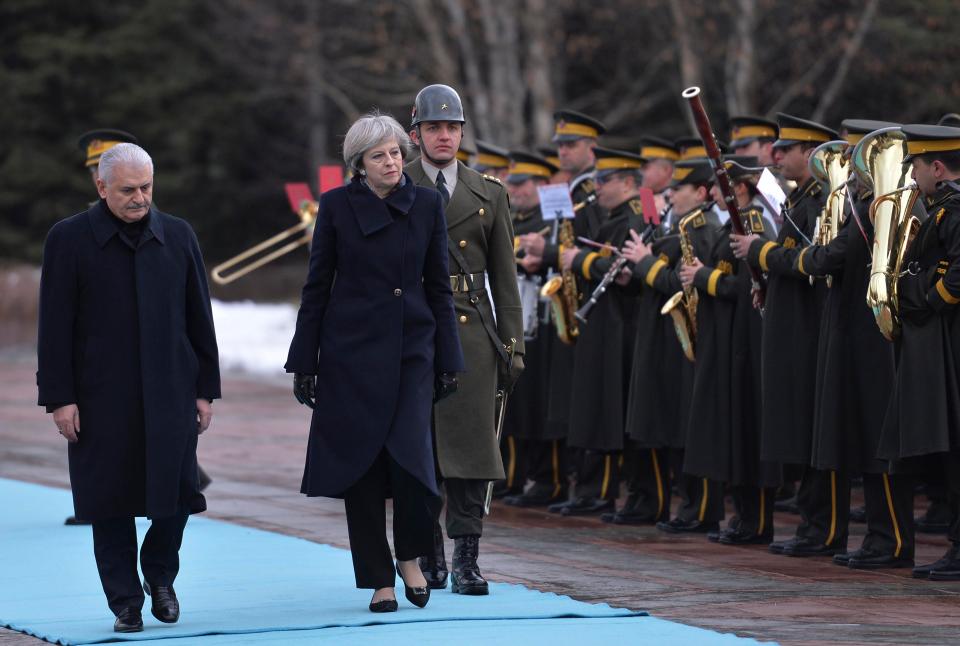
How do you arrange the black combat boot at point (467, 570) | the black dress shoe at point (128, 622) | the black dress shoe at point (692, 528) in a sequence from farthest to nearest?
the black dress shoe at point (692, 528)
the black combat boot at point (467, 570)
the black dress shoe at point (128, 622)

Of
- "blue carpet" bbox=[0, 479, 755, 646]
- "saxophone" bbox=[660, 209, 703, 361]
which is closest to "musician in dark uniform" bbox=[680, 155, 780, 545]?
"saxophone" bbox=[660, 209, 703, 361]

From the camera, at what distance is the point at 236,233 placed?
1677 inches

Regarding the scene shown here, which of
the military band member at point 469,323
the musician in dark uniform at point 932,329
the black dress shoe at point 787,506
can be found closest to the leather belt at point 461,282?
A: the military band member at point 469,323

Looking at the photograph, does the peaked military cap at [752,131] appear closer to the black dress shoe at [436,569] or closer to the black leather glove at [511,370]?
the black leather glove at [511,370]

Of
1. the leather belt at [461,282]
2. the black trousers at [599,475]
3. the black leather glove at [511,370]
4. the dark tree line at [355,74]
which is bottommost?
the black trousers at [599,475]

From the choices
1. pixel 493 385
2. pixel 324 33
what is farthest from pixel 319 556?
pixel 324 33

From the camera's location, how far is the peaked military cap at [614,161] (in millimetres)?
11203

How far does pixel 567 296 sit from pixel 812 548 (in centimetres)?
275

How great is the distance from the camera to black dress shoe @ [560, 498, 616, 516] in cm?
1147

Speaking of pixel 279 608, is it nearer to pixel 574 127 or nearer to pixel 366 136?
pixel 366 136

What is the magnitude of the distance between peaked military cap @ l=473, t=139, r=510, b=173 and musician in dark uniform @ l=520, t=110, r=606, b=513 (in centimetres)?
90

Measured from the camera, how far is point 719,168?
9602mm

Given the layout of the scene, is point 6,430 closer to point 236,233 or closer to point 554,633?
point 554,633

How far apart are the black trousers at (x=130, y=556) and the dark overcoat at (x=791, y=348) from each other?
10.9ft
